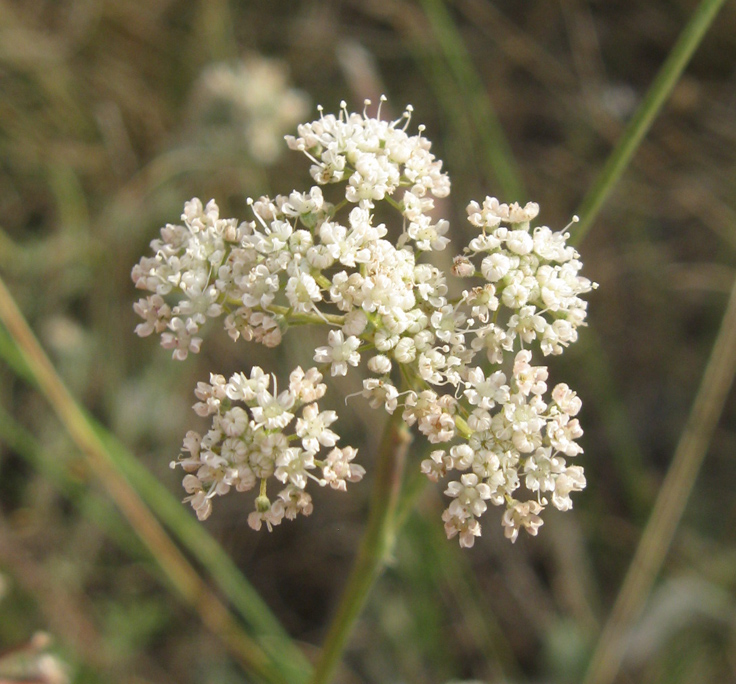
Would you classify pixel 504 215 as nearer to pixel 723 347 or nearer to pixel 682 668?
pixel 723 347

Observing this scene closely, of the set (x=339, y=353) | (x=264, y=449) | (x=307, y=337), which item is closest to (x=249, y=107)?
(x=307, y=337)

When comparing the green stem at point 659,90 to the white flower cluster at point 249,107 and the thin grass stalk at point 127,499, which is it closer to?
the thin grass stalk at point 127,499

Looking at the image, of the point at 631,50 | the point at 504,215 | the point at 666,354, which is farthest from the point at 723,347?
the point at 631,50

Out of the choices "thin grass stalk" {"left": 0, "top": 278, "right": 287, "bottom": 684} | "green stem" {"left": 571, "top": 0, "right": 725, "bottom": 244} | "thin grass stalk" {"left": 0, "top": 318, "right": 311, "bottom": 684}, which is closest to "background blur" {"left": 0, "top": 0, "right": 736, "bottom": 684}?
"thin grass stalk" {"left": 0, "top": 278, "right": 287, "bottom": 684}

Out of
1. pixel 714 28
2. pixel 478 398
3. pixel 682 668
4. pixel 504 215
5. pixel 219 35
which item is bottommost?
pixel 682 668

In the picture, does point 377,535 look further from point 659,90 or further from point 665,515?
point 665,515
